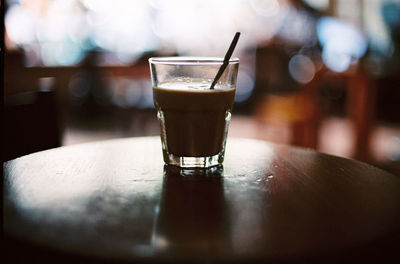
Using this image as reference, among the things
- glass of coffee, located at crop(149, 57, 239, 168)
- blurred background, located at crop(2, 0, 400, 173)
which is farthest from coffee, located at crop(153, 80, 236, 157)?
blurred background, located at crop(2, 0, 400, 173)

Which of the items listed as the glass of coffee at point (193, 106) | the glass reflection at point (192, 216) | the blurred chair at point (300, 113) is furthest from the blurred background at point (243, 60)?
the glass reflection at point (192, 216)

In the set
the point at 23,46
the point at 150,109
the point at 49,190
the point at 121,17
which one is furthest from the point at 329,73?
the point at 23,46

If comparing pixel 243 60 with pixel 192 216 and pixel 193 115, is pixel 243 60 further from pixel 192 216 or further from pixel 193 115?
pixel 192 216

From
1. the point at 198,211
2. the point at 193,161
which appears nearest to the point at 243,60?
the point at 193,161

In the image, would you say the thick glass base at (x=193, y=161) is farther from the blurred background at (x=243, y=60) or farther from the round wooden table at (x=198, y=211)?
the blurred background at (x=243, y=60)

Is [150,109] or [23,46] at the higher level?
[23,46]

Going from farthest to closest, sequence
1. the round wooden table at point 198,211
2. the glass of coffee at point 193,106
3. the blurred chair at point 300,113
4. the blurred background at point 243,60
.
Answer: the blurred background at point 243,60
the blurred chair at point 300,113
the glass of coffee at point 193,106
the round wooden table at point 198,211

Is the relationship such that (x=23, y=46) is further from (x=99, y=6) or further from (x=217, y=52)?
(x=217, y=52)
